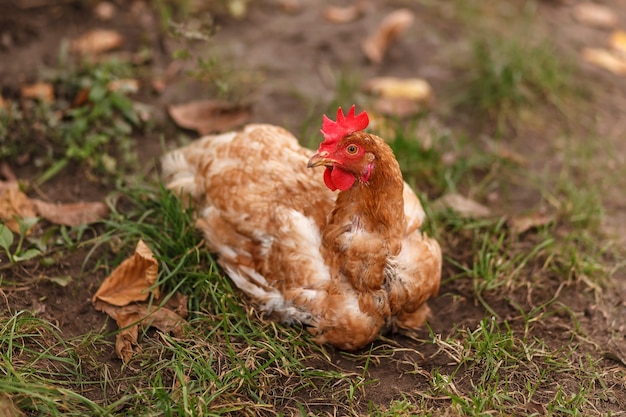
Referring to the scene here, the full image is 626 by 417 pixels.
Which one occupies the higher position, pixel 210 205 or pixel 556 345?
pixel 210 205

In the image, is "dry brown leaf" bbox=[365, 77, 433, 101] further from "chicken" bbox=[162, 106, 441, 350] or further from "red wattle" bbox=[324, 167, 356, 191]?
"red wattle" bbox=[324, 167, 356, 191]

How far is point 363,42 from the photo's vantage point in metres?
5.46

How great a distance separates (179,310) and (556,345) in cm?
181

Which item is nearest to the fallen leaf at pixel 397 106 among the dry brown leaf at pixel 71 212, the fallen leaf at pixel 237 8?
the fallen leaf at pixel 237 8

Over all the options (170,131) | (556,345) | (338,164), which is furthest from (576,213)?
(170,131)

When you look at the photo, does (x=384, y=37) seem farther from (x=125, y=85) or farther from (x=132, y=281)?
(x=132, y=281)

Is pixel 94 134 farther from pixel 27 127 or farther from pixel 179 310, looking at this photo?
pixel 179 310

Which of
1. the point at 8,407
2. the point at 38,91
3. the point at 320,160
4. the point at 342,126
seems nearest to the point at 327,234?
the point at 320,160

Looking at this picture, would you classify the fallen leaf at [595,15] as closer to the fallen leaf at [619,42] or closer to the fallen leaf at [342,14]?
the fallen leaf at [619,42]

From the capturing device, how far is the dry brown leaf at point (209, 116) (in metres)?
4.34

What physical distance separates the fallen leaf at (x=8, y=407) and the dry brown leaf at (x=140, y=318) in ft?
1.72

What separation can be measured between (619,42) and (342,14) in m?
2.38

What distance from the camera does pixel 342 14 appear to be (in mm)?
5746

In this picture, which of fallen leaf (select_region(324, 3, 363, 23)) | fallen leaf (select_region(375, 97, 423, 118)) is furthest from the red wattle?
fallen leaf (select_region(324, 3, 363, 23))
